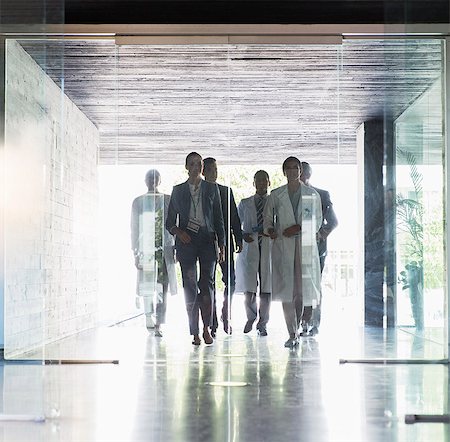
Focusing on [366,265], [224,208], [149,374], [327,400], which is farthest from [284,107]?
Answer: [327,400]

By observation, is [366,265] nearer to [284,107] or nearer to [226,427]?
[284,107]

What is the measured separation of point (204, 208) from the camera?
270 inches

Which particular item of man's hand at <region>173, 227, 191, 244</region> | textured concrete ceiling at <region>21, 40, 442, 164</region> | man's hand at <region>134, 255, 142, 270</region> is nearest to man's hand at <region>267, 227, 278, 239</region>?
textured concrete ceiling at <region>21, 40, 442, 164</region>

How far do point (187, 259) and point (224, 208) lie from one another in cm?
46

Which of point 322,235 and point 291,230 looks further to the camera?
point 322,235

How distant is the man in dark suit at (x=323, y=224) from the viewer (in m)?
7.16

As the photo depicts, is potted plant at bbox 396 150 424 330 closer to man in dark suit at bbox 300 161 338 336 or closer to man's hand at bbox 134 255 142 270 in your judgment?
man in dark suit at bbox 300 161 338 336

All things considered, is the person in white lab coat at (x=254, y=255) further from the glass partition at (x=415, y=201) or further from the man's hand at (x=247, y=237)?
the glass partition at (x=415, y=201)

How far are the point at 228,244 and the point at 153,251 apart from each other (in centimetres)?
62

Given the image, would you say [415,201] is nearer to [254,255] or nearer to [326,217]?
[254,255]

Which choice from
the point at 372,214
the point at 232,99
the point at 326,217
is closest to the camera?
the point at 232,99

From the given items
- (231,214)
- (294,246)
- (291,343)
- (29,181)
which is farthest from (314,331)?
(29,181)

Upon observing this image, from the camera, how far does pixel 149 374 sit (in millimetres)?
6273

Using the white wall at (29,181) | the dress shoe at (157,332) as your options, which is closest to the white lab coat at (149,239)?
the dress shoe at (157,332)
